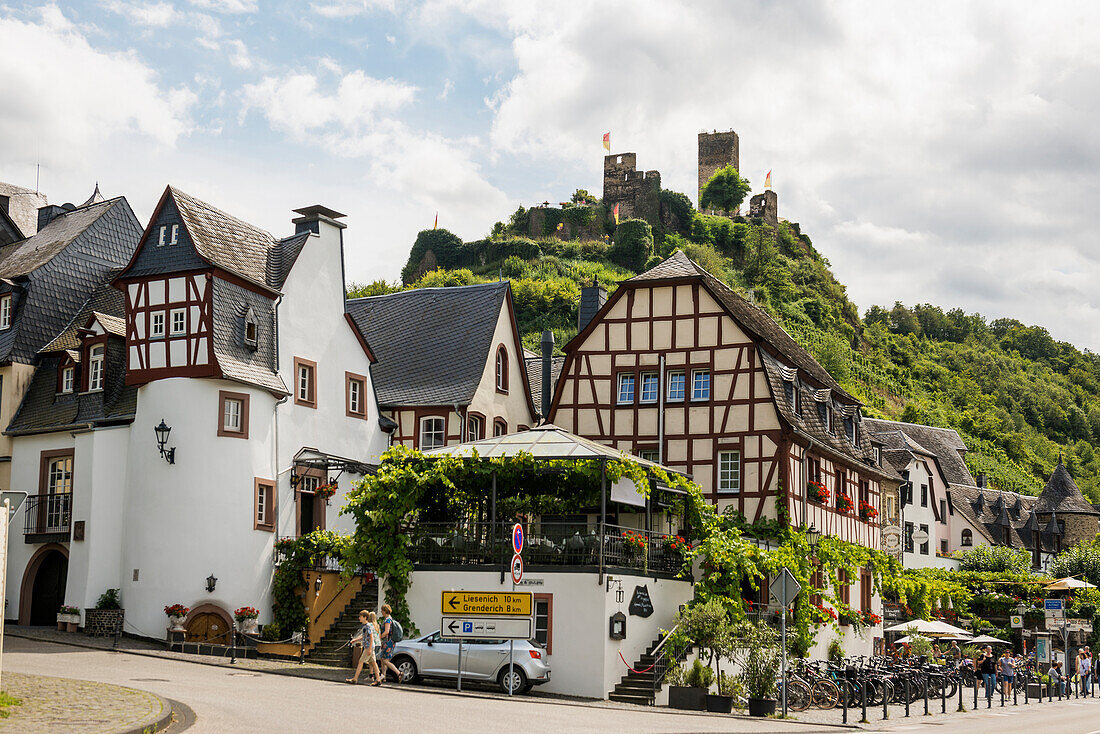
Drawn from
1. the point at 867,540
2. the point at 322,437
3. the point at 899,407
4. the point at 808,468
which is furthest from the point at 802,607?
the point at 899,407

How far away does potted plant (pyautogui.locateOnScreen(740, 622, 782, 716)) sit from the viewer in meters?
22.1

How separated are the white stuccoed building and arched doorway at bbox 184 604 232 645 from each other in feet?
0.11

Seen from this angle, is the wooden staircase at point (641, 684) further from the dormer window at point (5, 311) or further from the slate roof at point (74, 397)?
the dormer window at point (5, 311)

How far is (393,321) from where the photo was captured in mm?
38312

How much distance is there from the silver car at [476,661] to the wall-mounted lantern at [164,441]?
28.0ft

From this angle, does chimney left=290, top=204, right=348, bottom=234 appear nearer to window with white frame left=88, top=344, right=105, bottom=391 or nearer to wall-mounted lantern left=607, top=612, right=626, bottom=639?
window with white frame left=88, top=344, right=105, bottom=391

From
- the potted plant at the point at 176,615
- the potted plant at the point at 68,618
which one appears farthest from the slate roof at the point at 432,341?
the potted plant at the point at 68,618

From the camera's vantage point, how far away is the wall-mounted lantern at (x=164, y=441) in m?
28.1

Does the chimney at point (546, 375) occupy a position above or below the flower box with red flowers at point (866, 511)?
above

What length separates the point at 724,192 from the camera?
114 m

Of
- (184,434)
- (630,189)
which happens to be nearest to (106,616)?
(184,434)

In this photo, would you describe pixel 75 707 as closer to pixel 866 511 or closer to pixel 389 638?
pixel 389 638

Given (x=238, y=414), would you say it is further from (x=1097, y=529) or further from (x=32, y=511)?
(x=1097, y=529)

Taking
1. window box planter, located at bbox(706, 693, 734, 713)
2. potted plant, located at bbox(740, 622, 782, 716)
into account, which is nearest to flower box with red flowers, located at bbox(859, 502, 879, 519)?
potted plant, located at bbox(740, 622, 782, 716)
